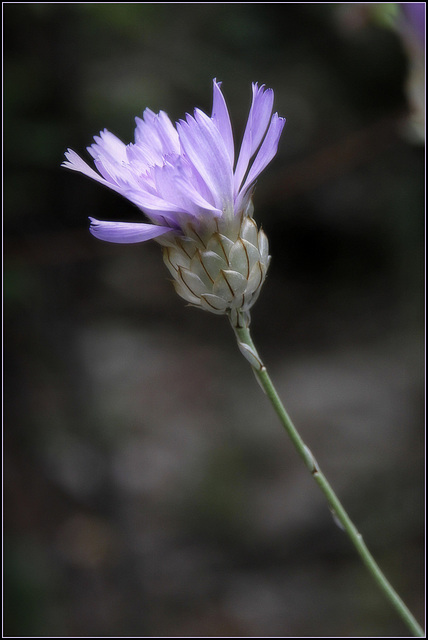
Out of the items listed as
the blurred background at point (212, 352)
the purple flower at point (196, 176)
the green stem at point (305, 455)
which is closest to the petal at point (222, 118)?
the purple flower at point (196, 176)

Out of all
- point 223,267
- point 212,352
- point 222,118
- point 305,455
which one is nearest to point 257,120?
point 222,118

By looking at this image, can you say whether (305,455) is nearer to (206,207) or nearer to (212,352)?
(206,207)

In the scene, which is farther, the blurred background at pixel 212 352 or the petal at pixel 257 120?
the blurred background at pixel 212 352

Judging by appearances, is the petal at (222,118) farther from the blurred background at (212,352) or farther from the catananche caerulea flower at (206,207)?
the blurred background at (212,352)

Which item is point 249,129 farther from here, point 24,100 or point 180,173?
point 24,100

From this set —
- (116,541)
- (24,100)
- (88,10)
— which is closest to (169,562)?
(116,541)

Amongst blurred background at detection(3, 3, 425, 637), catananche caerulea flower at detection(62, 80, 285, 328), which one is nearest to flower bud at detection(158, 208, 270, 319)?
catananche caerulea flower at detection(62, 80, 285, 328)

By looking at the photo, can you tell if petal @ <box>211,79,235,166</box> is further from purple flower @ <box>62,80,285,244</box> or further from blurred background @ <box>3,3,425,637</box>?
blurred background @ <box>3,3,425,637</box>
